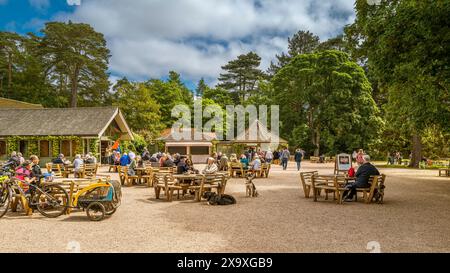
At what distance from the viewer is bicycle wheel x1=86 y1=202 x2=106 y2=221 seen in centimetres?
859

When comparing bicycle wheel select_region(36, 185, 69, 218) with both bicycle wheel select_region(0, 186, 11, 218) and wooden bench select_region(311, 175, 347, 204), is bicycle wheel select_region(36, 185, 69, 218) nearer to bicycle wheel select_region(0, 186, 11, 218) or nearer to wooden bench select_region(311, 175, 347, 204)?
bicycle wheel select_region(0, 186, 11, 218)

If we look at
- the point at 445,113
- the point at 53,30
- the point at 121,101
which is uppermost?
the point at 53,30

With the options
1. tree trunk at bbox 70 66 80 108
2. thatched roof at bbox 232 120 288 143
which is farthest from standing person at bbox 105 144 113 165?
tree trunk at bbox 70 66 80 108

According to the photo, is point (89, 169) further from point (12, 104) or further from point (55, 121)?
point (12, 104)

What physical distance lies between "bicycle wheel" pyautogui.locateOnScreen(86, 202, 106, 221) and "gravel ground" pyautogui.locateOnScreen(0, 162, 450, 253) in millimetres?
173

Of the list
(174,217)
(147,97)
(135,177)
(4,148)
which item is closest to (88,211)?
(174,217)

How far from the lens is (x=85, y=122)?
112 ft

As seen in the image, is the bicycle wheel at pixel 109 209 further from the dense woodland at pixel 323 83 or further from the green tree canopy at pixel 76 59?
the green tree canopy at pixel 76 59

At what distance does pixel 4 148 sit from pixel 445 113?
116ft

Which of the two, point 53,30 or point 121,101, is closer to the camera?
point 121,101

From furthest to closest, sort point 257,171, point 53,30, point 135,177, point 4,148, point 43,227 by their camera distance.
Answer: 1. point 53,30
2. point 4,148
3. point 257,171
4. point 135,177
5. point 43,227

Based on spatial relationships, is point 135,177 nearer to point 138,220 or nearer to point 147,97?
point 138,220

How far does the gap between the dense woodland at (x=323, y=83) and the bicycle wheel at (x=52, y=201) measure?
34.4 ft
